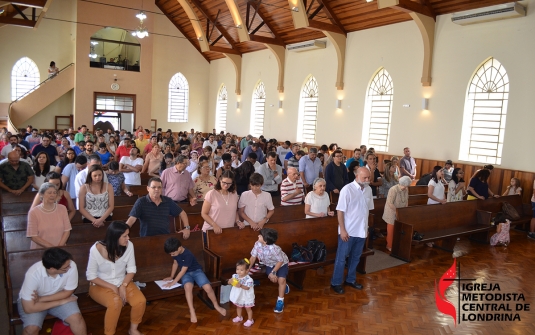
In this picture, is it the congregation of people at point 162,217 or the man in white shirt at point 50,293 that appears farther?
the congregation of people at point 162,217

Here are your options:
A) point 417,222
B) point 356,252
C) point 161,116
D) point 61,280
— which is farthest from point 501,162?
point 161,116

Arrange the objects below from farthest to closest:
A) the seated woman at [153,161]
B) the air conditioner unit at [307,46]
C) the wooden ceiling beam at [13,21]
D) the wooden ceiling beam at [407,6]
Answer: the air conditioner unit at [307,46] < the wooden ceiling beam at [13,21] < the wooden ceiling beam at [407,6] < the seated woman at [153,161]

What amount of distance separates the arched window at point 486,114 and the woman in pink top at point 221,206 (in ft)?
27.3

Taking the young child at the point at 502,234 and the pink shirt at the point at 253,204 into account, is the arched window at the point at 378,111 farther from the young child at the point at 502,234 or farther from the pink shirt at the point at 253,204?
the pink shirt at the point at 253,204

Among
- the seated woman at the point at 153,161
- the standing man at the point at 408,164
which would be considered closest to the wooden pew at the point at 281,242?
the seated woman at the point at 153,161

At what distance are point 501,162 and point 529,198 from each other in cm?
108

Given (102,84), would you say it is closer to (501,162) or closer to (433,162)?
(433,162)

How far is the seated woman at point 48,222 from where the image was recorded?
4.19 m

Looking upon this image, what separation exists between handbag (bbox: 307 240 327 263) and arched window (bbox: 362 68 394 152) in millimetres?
8718

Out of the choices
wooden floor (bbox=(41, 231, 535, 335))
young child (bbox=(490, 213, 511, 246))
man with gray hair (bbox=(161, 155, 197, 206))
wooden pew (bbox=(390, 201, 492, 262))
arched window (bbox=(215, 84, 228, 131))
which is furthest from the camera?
arched window (bbox=(215, 84, 228, 131))

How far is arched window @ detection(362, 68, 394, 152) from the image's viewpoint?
1340 cm

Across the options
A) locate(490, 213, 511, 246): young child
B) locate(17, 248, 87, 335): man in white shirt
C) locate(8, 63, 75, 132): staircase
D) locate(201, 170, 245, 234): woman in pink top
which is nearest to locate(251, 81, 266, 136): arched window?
locate(8, 63, 75, 132): staircase

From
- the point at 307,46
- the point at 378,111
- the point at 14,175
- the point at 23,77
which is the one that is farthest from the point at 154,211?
the point at 23,77

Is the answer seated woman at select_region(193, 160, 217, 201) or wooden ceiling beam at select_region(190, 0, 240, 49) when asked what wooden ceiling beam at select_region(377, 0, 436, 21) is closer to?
seated woman at select_region(193, 160, 217, 201)
